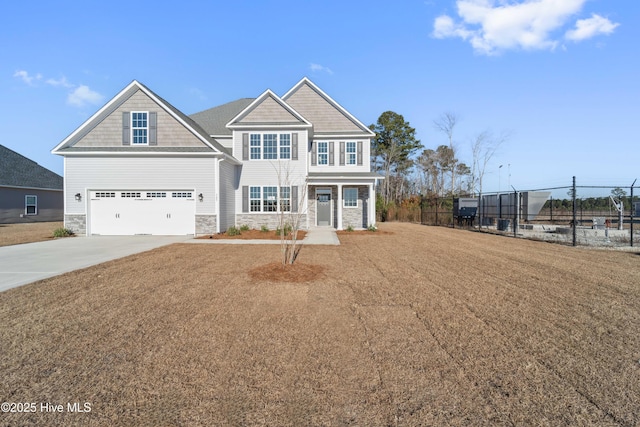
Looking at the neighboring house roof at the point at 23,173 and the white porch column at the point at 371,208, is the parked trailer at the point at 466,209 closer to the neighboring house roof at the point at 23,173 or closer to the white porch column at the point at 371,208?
the white porch column at the point at 371,208

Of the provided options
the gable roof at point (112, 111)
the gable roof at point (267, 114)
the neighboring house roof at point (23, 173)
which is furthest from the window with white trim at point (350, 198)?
the neighboring house roof at point (23, 173)

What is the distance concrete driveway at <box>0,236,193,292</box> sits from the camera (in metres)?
7.32

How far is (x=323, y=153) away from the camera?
19781 millimetres

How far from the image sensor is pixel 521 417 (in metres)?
2.56

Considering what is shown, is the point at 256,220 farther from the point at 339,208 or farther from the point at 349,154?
the point at 349,154

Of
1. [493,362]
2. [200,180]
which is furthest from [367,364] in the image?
[200,180]

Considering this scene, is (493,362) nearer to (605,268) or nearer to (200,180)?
(605,268)

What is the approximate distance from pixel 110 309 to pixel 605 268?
34.9 ft

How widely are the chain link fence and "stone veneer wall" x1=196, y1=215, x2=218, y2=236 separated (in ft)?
46.9

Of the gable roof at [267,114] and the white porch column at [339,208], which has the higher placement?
the gable roof at [267,114]

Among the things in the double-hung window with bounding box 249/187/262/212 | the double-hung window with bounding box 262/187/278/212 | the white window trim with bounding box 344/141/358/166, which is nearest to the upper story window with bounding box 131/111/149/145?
the double-hung window with bounding box 249/187/262/212

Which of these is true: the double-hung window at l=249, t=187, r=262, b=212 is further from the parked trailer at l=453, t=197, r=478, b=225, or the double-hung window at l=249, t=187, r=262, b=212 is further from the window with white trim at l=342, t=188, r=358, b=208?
the parked trailer at l=453, t=197, r=478, b=225

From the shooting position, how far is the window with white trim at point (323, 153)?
778 inches

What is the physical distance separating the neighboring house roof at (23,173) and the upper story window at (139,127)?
14.8 meters
